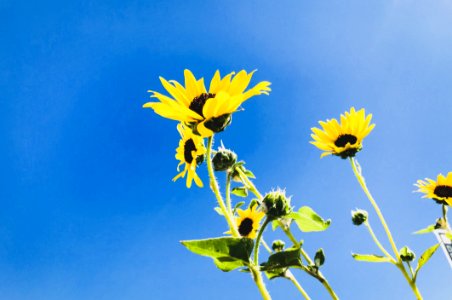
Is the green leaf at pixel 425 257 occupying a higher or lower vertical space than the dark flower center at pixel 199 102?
lower

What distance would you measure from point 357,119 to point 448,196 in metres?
0.88

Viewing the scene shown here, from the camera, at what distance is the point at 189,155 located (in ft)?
6.30

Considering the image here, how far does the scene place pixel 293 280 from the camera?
1.29 meters

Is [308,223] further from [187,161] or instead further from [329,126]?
[329,126]

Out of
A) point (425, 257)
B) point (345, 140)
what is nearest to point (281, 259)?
point (425, 257)

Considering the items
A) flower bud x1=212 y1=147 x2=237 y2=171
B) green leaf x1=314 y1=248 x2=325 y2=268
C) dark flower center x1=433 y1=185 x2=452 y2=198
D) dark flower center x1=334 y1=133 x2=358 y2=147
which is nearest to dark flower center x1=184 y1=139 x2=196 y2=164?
flower bud x1=212 y1=147 x2=237 y2=171

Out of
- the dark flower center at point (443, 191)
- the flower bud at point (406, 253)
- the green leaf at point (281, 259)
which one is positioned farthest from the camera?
the dark flower center at point (443, 191)

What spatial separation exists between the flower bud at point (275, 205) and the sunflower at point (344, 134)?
121 centimetres

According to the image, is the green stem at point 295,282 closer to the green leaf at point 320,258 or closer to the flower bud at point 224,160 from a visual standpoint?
the green leaf at point 320,258

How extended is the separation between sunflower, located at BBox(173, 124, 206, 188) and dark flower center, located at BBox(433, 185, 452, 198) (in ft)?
6.25

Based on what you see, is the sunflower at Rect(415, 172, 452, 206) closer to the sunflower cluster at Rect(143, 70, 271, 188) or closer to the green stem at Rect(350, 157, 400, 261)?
the green stem at Rect(350, 157, 400, 261)

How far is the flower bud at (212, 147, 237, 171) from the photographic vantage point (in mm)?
1970

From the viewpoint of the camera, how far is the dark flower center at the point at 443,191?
8.89 feet

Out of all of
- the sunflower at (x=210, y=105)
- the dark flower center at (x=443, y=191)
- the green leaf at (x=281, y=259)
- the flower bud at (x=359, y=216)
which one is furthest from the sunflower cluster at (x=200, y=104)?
the dark flower center at (x=443, y=191)
